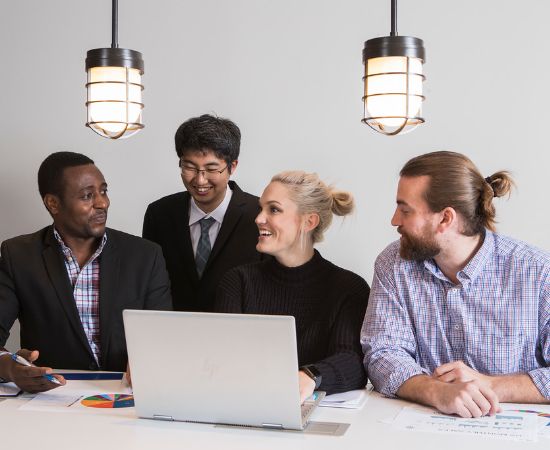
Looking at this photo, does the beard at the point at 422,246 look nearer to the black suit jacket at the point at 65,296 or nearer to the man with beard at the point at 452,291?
the man with beard at the point at 452,291

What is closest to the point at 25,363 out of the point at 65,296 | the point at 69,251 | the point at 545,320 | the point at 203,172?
the point at 65,296

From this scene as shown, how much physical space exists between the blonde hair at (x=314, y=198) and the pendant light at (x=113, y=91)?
87 centimetres

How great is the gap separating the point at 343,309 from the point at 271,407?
69 centimetres

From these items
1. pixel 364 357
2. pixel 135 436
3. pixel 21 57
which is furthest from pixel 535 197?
pixel 21 57

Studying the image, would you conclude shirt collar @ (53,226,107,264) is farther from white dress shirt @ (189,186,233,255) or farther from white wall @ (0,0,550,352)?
white wall @ (0,0,550,352)

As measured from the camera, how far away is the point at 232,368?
2.17m

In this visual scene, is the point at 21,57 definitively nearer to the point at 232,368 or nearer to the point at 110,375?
the point at 110,375


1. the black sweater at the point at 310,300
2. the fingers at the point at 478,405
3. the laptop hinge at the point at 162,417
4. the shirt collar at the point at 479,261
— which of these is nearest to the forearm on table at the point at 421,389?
the fingers at the point at 478,405

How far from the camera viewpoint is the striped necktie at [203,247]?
3482 millimetres

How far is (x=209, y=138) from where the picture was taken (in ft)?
10.9

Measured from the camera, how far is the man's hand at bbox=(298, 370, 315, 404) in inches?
91.4

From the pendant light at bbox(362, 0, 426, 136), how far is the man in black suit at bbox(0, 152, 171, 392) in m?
1.39

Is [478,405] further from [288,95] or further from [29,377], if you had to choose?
[288,95]

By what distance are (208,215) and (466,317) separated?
129 cm
